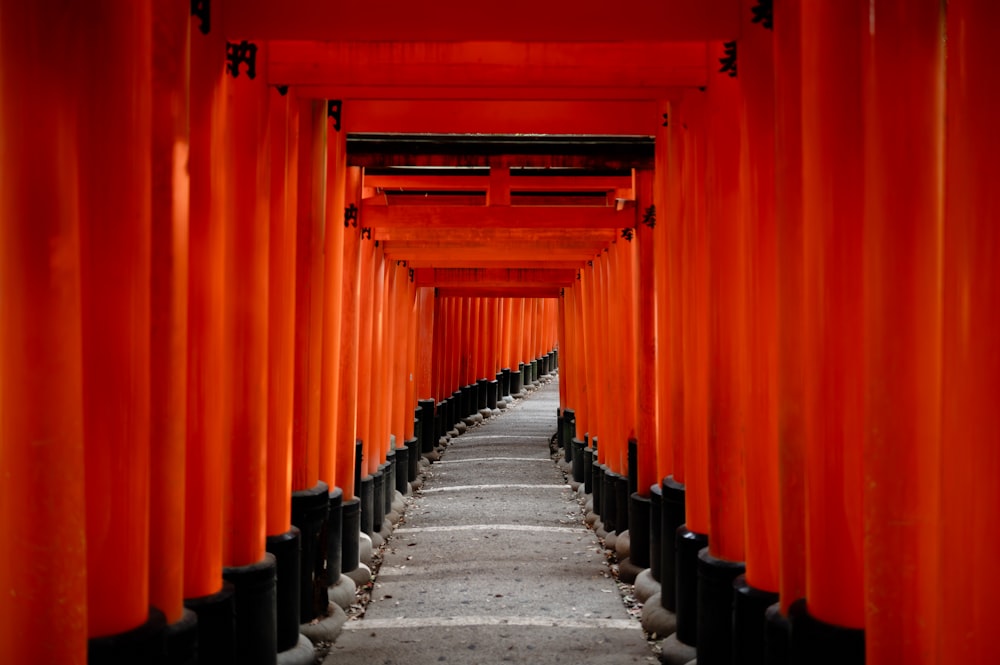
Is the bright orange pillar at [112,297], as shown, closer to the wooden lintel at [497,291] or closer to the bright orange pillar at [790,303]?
the bright orange pillar at [790,303]

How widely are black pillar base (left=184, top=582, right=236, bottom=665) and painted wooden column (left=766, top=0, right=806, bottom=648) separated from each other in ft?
7.61

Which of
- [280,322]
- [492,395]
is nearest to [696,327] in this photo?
[280,322]

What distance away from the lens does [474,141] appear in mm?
8484

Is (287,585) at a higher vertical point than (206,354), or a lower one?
lower

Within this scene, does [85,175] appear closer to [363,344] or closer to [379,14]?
[379,14]

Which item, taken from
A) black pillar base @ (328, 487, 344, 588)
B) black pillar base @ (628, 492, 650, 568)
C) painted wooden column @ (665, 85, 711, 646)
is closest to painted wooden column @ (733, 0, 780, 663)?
painted wooden column @ (665, 85, 711, 646)

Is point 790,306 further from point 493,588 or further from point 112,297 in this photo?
point 493,588

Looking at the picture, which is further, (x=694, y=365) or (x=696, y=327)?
(x=696, y=327)

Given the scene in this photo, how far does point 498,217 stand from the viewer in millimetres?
9359

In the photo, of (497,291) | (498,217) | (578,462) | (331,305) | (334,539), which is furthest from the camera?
(497,291)

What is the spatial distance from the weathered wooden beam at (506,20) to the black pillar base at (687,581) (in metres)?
2.85

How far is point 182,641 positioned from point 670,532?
384 centimetres

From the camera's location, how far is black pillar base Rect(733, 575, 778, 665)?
162 inches

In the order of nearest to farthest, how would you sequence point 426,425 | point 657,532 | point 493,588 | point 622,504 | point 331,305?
point 331,305 < point 657,532 < point 493,588 < point 622,504 < point 426,425
